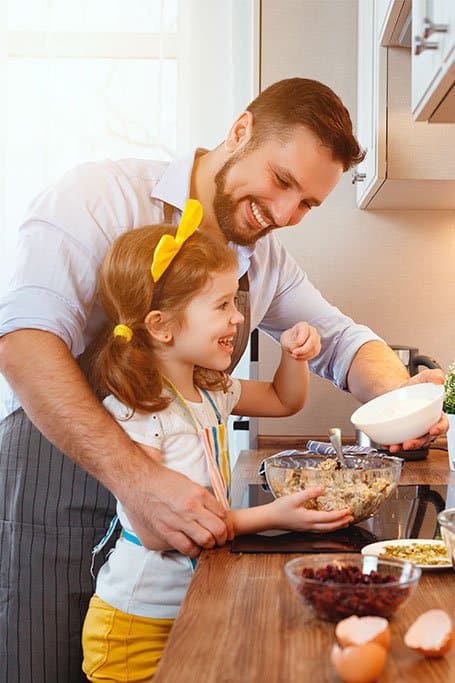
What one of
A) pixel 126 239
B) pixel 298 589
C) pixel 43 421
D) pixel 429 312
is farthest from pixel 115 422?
pixel 429 312

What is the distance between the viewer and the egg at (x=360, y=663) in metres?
0.73

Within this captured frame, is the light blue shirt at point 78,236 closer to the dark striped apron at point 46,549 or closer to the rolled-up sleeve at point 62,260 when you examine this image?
the rolled-up sleeve at point 62,260

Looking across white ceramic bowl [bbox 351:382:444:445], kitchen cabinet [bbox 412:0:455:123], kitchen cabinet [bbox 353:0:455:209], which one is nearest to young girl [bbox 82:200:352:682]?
white ceramic bowl [bbox 351:382:444:445]

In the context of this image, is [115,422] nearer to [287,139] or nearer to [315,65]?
[287,139]

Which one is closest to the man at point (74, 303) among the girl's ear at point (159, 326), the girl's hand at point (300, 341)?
the girl's ear at point (159, 326)

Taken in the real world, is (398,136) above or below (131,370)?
above

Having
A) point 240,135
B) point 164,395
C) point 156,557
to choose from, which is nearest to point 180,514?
point 156,557

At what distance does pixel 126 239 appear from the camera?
155 centimetres

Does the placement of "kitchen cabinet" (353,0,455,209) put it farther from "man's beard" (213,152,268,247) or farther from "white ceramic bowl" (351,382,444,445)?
"white ceramic bowl" (351,382,444,445)

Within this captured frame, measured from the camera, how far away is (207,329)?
1.48 meters

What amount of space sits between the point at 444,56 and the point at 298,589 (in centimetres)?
80

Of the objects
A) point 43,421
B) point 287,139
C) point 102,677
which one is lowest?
point 102,677

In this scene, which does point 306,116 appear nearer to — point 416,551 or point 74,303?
point 74,303

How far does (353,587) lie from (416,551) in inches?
12.4
